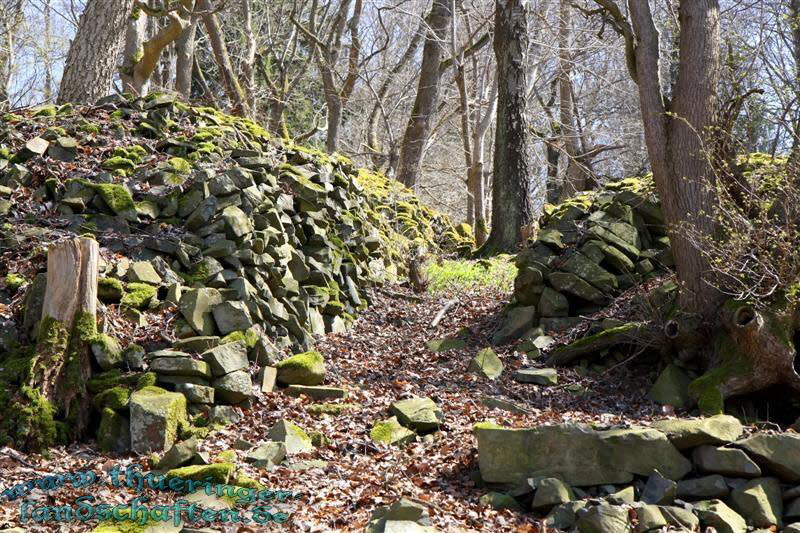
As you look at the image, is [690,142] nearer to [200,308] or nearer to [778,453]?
[778,453]

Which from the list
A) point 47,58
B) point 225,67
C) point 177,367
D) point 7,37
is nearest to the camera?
point 177,367

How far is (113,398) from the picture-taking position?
5.28 m

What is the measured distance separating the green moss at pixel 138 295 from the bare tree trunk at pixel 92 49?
14.6 ft

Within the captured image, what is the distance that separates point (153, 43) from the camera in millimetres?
10195

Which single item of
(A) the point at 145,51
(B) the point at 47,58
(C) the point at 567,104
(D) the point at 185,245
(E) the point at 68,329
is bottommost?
(E) the point at 68,329

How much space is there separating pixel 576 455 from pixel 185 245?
4.40m

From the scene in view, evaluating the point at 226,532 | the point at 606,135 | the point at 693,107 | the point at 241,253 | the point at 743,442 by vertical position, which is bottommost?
the point at 226,532

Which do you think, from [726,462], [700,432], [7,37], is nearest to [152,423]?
[700,432]

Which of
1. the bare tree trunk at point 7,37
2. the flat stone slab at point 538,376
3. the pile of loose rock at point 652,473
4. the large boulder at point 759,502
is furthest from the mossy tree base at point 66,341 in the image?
the bare tree trunk at point 7,37

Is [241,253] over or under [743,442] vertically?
over

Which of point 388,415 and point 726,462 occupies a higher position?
point 726,462

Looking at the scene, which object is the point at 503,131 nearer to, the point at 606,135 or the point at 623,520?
the point at 623,520

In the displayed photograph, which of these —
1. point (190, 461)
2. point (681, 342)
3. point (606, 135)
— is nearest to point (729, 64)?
point (681, 342)

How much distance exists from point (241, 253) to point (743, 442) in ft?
16.1
